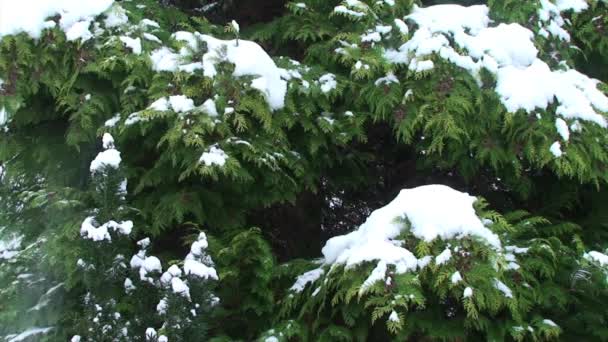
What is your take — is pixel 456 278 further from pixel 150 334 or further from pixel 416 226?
pixel 150 334

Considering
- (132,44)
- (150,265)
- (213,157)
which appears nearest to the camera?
(150,265)

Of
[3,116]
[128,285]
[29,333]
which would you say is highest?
[3,116]

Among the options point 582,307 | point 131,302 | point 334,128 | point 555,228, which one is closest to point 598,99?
point 555,228

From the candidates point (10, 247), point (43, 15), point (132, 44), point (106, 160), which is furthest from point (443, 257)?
point (10, 247)

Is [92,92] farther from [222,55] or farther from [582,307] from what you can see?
[582,307]

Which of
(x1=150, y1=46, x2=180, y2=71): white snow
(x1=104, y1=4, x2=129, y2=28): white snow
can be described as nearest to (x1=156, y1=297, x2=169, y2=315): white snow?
(x1=150, y1=46, x2=180, y2=71): white snow

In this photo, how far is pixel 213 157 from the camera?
10.6ft

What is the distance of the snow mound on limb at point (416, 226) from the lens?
2.99 meters

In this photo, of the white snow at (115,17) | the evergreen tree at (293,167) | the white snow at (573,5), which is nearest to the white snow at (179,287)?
the evergreen tree at (293,167)

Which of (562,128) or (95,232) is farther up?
(95,232)

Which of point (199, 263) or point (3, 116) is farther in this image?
point (3, 116)

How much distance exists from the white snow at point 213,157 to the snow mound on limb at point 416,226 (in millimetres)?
724

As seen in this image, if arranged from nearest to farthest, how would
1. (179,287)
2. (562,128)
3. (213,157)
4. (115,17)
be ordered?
(179,287), (213,157), (562,128), (115,17)

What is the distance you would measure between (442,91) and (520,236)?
0.87 metres
